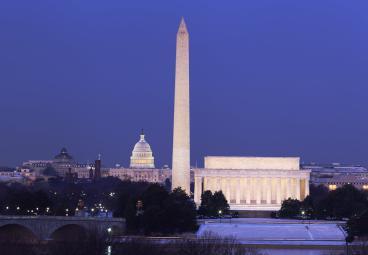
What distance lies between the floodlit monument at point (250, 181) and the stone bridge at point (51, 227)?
3847 centimetres

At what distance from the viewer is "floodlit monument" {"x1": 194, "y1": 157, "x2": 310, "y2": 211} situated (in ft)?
395

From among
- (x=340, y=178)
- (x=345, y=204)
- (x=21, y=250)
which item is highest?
(x=340, y=178)

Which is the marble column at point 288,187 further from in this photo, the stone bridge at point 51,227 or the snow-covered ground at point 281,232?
the stone bridge at point 51,227

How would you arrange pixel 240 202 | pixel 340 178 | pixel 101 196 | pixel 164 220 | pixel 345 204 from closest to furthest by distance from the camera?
1. pixel 164 220
2. pixel 345 204
3. pixel 240 202
4. pixel 101 196
5. pixel 340 178

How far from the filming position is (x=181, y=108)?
99.6m

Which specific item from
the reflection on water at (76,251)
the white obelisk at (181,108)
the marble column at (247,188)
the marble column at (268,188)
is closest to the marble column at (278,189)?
the marble column at (268,188)

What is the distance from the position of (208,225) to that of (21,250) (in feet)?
82.5

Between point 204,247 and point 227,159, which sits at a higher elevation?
point 227,159

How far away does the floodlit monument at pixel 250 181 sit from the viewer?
120 metres

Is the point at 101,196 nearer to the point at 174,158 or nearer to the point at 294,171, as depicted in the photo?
the point at 294,171

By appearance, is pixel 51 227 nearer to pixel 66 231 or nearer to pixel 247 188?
pixel 66 231

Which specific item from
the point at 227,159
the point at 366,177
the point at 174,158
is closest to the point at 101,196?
the point at 227,159

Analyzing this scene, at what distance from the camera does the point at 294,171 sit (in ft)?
399

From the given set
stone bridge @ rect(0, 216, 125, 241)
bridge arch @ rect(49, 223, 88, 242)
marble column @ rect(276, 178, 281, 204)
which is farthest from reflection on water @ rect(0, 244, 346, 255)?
marble column @ rect(276, 178, 281, 204)
